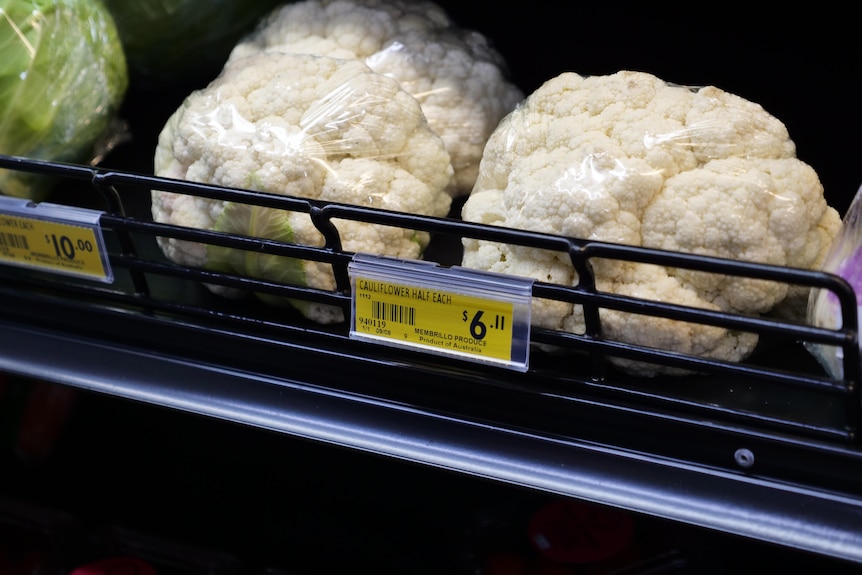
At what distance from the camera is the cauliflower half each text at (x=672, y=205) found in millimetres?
776

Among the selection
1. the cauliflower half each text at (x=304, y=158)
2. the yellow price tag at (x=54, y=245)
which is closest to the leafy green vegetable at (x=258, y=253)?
the cauliflower half each text at (x=304, y=158)

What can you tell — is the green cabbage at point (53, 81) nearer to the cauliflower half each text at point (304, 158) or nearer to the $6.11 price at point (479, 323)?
the cauliflower half each text at point (304, 158)

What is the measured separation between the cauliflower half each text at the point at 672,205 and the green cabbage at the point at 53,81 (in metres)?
0.74

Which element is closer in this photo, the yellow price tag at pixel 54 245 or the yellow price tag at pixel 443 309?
the yellow price tag at pixel 443 309

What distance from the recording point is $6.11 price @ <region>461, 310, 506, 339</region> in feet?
2.39

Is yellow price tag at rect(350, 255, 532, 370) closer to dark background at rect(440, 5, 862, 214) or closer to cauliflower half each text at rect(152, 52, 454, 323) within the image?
→ cauliflower half each text at rect(152, 52, 454, 323)

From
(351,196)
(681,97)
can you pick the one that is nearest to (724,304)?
(681,97)

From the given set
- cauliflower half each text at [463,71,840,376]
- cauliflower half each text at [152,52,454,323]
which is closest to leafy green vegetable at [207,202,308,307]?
cauliflower half each text at [152,52,454,323]

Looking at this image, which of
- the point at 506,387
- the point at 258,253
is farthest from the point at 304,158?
the point at 506,387

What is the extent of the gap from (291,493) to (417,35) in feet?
2.68

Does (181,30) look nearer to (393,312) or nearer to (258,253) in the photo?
(258,253)

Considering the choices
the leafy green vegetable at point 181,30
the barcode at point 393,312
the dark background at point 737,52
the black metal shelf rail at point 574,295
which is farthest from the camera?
the leafy green vegetable at point 181,30

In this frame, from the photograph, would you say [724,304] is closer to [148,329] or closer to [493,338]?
[493,338]

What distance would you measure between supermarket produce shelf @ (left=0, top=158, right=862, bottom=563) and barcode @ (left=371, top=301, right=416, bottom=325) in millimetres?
56
